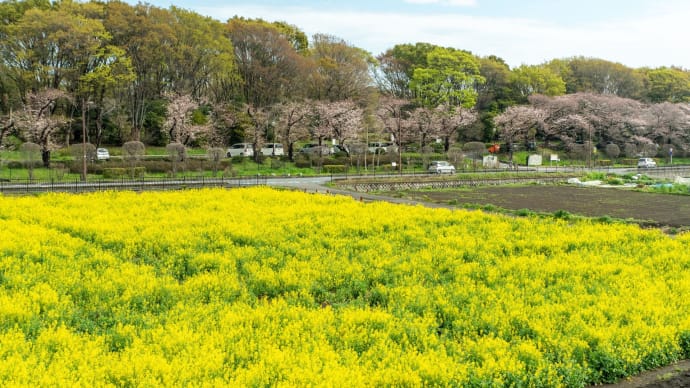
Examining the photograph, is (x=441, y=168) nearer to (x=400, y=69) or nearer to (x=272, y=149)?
(x=272, y=149)

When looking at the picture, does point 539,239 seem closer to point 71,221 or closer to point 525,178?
point 71,221

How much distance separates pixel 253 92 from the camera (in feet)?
174

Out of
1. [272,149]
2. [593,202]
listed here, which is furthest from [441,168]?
[593,202]

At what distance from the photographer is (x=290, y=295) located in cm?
921

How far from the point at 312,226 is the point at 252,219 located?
2.01m

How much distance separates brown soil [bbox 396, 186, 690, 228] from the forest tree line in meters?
20.1

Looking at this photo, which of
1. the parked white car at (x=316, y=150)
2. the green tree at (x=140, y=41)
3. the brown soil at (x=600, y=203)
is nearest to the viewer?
the brown soil at (x=600, y=203)

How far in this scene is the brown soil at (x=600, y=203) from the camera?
20.6 meters

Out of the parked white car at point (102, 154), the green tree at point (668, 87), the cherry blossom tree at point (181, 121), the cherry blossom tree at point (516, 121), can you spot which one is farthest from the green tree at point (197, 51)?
the green tree at point (668, 87)

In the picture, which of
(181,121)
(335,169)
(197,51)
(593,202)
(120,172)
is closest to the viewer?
(593,202)

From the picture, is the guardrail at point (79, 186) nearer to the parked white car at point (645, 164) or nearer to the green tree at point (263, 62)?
the green tree at point (263, 62)

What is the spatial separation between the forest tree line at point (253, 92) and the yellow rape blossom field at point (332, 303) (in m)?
32.3

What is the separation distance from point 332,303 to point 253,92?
153 ft

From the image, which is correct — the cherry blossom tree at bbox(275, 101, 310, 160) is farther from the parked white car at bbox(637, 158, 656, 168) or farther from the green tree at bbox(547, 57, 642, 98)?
the green tree at bbox(547, 57, 642, 98)
